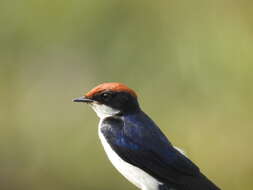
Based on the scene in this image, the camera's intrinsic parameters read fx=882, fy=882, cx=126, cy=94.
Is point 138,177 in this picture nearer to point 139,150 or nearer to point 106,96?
point 139,150

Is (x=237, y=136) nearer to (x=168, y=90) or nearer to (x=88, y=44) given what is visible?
(x=168, y=90)

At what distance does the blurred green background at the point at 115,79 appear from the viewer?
5.38 meters

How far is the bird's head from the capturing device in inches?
141

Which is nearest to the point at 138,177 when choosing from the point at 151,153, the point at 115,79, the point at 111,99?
the point at 151,153

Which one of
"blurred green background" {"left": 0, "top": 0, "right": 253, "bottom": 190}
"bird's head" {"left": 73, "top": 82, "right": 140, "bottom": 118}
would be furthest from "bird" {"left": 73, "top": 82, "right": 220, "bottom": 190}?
"blurred green background" {"left": 0, "top": 0, "right": 253, "bottom": 190}

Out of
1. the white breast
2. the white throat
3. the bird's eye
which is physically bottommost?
the white breast

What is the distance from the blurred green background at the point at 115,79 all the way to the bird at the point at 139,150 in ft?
5.66

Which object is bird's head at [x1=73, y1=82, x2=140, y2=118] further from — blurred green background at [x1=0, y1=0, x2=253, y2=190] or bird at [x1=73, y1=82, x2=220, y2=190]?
blurred green background at [x1=0, y1=0, x2=253, y2=190]

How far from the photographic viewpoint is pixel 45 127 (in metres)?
5.87

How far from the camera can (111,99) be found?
3617mm

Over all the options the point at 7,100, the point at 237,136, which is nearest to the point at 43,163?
the point at 7,100

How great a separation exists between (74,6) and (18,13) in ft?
1.29

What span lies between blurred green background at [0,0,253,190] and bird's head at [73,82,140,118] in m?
1.67

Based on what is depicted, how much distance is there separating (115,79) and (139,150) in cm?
209
